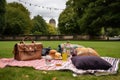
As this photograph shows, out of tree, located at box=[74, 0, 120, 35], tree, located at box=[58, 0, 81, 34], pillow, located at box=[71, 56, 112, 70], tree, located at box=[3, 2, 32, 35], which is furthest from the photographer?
tree, located at box=[58, 0, 81, 34]

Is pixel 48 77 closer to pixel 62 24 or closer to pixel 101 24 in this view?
pixel 101 24

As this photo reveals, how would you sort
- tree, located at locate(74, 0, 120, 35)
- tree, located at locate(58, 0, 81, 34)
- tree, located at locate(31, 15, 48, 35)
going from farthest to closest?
1. tree, located at locate(31, 15, 48, 35)
2. tree, located at locate(58, 0, 81, 34)
3. tree, located at locate(74, 0, 120, 35)

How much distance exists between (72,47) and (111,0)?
1040 inches

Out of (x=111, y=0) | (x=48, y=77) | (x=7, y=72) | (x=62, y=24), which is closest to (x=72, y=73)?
(x=48, y=77)

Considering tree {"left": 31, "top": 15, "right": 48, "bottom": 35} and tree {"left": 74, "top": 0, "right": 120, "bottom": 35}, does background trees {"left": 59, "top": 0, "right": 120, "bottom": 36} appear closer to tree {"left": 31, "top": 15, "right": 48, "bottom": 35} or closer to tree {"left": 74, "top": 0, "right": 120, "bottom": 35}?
tree {"left": 74, "top": 0, "right": 120, "bottom": 35}

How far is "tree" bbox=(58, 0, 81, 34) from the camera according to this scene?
182 ft

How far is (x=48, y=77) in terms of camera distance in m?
5.91

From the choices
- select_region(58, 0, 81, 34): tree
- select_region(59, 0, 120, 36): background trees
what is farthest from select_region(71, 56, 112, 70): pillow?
select_region(58, 0, 81, 34): tree

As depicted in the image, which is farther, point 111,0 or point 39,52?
point 111,0

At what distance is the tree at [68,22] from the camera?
55.6m

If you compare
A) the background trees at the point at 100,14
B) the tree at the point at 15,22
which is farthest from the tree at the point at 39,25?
the background trees at the point at 100,14

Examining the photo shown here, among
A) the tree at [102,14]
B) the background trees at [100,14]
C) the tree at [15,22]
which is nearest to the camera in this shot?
the tree at [102,14]

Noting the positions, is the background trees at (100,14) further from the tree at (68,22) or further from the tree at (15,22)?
the tree at (15,22)

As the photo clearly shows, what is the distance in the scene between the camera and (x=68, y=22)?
57.9m
